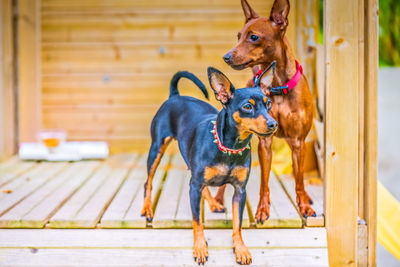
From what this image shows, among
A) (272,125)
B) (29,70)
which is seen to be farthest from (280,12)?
(29,70)

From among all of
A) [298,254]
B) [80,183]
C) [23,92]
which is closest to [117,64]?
[23,92]

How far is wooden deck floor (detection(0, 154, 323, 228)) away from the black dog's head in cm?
83

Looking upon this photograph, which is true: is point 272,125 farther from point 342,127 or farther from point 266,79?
point 342,127

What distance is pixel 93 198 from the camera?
3.19 meters

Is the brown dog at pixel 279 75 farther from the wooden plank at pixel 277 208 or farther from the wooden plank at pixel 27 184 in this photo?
the wooden plank at pixel 27 184

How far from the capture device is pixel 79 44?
513 centimetres

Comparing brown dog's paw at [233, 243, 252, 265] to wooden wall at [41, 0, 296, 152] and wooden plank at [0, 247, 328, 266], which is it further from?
wooden wall at [41, 0, 296, 152]

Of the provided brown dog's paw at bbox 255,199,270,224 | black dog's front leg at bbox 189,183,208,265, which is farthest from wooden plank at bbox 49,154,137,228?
brown dog's paw at bbox 255,199,270,224

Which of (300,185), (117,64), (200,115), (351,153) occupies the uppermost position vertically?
(117,64)

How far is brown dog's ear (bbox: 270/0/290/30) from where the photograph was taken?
2.39 m

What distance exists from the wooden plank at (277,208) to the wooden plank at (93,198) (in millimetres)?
1089

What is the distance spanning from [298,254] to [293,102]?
3.11 feet

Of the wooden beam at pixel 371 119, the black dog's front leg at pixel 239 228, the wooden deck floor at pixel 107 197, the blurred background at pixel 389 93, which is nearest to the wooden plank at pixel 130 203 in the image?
the wooden deck floor at pixel 107 197

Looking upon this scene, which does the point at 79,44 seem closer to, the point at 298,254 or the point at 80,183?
the point at 80,183
